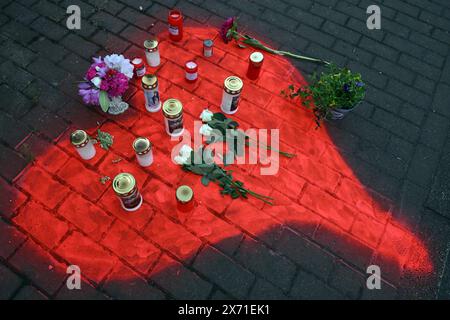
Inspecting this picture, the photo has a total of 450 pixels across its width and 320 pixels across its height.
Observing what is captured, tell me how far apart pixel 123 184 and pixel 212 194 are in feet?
2.73

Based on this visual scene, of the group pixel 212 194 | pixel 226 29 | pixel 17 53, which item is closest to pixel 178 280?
pixel 212 194

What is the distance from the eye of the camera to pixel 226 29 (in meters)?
3.91

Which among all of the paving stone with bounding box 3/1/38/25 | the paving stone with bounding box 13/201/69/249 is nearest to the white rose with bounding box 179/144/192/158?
the paving stone with bounding box 13/201/69/249

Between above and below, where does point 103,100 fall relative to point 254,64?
below

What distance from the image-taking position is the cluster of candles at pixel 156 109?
2.69 m

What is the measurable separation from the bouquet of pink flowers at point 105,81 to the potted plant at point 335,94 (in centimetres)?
179

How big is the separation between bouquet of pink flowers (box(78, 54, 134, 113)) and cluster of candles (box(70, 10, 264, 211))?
209 millimetres

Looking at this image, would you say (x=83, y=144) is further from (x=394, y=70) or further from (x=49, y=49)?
(x=394, y=70)

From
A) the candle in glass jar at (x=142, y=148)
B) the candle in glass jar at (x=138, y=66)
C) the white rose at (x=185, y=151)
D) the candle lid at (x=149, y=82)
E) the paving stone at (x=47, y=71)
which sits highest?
the candle in glass jar at (x=138, y=66)

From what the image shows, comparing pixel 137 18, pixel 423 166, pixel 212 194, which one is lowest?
pixel 212 194

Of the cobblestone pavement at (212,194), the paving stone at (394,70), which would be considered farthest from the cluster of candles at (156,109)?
the paving stone at (394,70)

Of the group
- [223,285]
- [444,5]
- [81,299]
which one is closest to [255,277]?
[223,285]

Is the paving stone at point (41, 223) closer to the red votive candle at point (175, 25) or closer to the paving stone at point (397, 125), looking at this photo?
the red votive candle at point (175, 25)

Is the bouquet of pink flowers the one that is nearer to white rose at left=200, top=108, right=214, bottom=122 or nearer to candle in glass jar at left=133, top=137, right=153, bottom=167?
candle in glass jar at left=133, top=137, right=153, bottom=167
